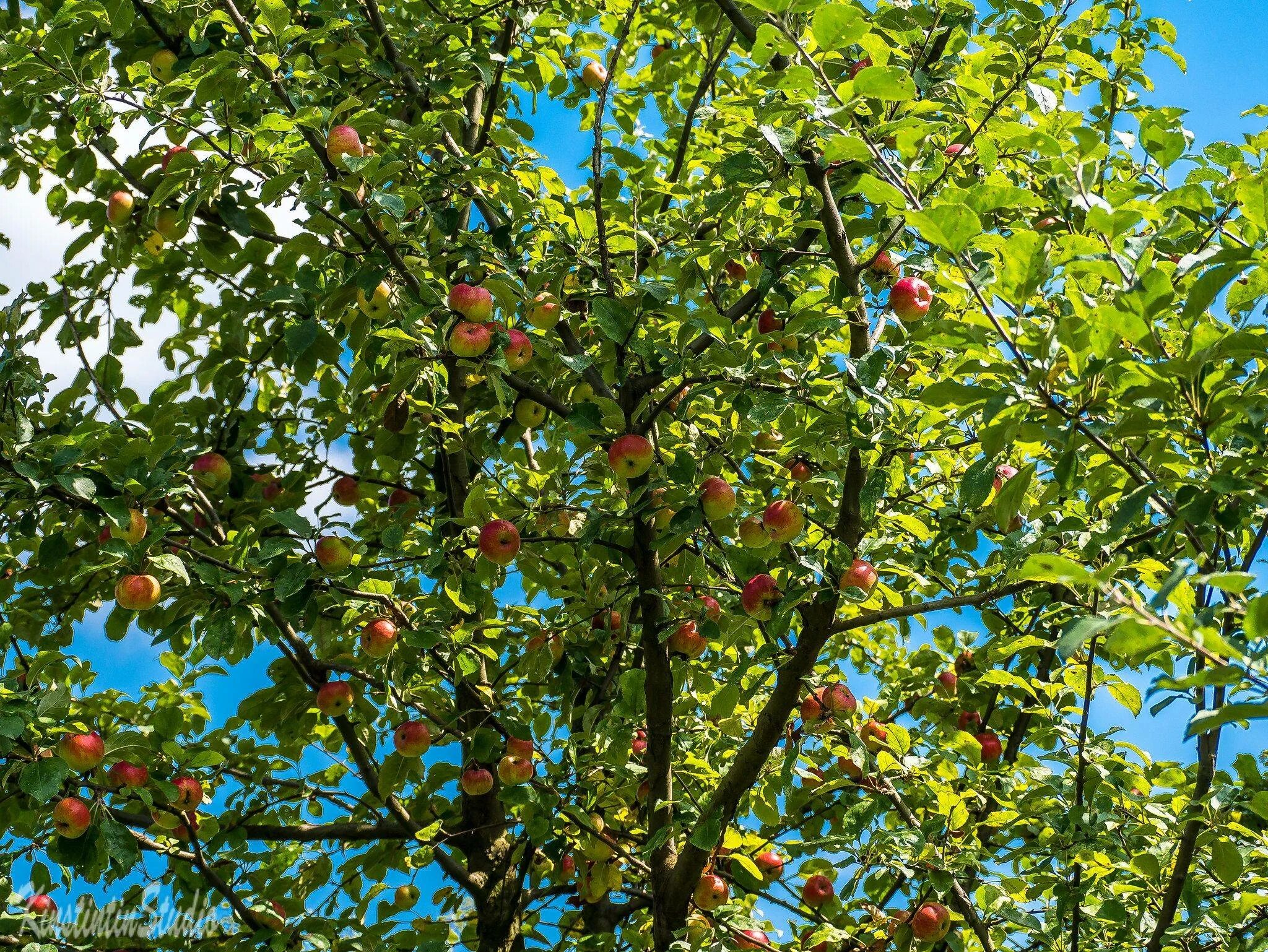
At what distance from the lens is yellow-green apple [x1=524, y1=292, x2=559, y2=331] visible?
3334mm

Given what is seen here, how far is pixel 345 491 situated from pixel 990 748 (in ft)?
9.08

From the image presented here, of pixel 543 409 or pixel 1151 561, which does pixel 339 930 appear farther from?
pixel 1151 561

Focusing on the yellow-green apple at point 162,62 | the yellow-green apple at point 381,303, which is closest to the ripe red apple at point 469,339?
the yellow-green apple at point 381,303

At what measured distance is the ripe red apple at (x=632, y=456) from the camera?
3.12 m

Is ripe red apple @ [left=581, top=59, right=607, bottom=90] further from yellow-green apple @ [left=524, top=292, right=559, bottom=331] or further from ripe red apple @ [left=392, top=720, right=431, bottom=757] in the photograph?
ripe red apple @ [left=392, top=720, right=431, bottom=757]

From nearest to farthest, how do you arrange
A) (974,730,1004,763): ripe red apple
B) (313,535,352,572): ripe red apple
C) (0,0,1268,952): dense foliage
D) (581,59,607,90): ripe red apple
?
(0,0,1268,952): dense foliage
(313,535,352,572): ripe red apple
(974,730,1004,763): ripe red apple
(581,59,607,90): ripe red apple

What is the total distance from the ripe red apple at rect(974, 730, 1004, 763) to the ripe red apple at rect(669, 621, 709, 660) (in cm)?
131

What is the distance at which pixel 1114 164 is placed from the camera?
13.5 feet

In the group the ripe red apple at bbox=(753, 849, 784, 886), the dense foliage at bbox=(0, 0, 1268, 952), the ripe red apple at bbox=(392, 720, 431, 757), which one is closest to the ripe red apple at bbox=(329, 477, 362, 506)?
the dense foliage at bbox=(0, 0, 1268, 952)

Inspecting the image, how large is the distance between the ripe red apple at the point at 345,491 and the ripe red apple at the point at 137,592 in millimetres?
1330

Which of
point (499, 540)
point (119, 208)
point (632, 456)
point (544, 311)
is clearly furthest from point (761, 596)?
point (119, 208)

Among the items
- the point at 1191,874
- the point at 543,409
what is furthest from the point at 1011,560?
the point at 543,409

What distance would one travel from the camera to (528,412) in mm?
4082

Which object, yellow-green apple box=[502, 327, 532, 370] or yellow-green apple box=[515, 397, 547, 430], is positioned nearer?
yellow-green apple box=[502, 327, 532, 370]
